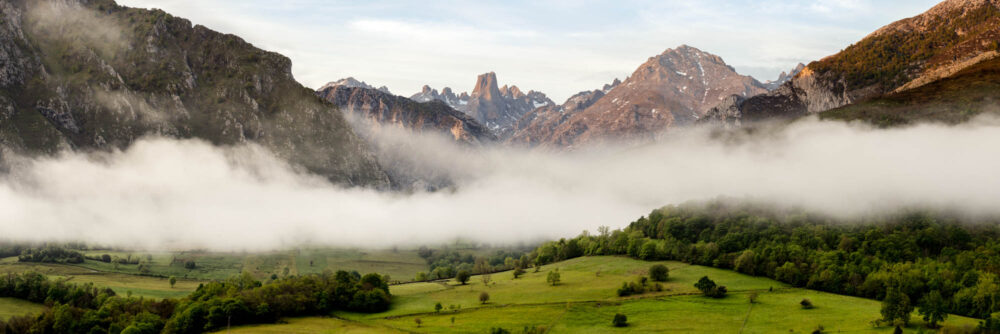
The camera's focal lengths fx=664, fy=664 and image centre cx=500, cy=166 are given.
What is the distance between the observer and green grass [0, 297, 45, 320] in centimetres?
16388

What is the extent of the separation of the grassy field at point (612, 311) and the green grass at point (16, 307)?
73.1m

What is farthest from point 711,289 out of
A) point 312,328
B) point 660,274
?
point 312,328

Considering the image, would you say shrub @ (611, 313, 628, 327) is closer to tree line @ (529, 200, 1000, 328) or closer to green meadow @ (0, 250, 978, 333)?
green meadow @ (0, 250, 978, 333)

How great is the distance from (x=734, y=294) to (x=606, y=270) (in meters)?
41.8

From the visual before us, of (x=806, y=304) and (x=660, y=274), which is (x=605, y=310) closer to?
(x=660, y=274)

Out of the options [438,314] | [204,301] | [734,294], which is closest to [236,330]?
[204,301]

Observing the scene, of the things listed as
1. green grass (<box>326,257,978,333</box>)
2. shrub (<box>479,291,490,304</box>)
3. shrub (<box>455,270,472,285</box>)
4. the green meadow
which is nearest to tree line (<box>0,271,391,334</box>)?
the green meadow

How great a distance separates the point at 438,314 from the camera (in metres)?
146

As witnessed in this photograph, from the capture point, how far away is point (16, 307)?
562 feet

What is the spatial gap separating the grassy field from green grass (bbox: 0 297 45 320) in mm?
73115

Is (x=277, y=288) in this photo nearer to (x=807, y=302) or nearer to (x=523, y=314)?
(x=523, y=314)

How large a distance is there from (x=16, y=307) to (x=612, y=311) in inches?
5977

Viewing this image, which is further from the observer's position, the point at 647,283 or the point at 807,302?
the point at 647,283

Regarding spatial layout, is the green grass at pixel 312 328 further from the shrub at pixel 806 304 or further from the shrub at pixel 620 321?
the shrub at pixel 806 304
